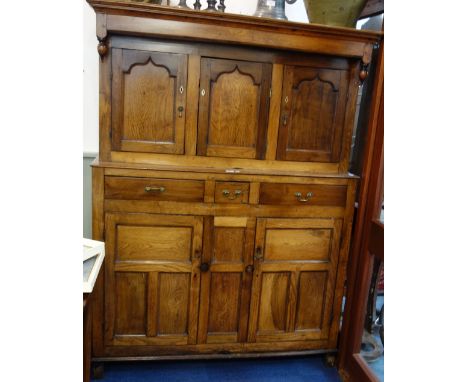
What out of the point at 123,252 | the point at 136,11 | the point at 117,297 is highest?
the point at 136,11

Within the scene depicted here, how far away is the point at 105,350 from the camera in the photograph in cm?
181

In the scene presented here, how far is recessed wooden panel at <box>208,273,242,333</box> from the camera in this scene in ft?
6.07

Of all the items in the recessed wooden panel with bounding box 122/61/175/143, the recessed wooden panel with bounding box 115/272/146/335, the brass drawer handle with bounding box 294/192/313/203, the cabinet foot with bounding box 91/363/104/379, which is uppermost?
the recessed wooden panel with bounding box 122/61/175/143

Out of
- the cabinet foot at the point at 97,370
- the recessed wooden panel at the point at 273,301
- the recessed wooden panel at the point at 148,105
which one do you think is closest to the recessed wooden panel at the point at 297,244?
the recessed wooden panel at the point at 273,301

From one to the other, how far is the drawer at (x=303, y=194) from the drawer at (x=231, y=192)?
8 centimetres

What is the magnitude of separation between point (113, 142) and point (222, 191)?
Answer: 545 mm

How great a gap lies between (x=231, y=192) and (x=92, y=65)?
1.02 metres

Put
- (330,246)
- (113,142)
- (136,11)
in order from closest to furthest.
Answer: (136,11) → (113,142) → (330,246)

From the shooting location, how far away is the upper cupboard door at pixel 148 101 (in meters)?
1.64

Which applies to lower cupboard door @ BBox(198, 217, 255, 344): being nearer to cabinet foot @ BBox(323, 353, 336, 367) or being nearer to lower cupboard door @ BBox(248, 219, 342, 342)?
lower cupboard door @ BBox(248, 219, 342, 342)

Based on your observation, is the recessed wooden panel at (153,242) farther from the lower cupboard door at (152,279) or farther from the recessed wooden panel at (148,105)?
the recessed wooden panel at (148,105)

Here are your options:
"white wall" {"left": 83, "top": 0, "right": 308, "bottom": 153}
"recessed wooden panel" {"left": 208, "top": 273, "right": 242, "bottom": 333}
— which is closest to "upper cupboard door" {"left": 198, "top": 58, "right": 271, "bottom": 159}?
"white wall" {"left": 83, "top": 0, "right": 308, "bottom": 153}
